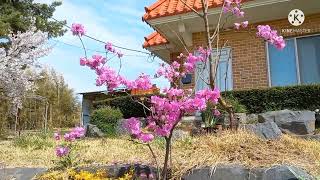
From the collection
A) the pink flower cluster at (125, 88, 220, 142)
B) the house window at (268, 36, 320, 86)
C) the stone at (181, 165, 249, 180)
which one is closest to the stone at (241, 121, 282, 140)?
the stone at (181, 165, 249, 180)

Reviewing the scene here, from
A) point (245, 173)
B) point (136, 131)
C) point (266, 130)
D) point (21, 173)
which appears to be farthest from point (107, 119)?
point (245, 173)

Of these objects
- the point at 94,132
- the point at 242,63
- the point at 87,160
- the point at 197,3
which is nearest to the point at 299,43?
the point at 242,63

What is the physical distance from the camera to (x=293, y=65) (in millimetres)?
11992

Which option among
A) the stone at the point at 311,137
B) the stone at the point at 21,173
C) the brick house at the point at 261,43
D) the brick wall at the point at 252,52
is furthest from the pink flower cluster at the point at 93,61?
the brick wall at the point at 252,52

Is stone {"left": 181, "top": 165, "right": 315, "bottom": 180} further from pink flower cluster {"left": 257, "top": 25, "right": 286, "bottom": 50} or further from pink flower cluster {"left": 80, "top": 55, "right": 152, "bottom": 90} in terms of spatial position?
pink flower cluster {"left": 257, "top": 25, "right": 286, "bottom": 50}

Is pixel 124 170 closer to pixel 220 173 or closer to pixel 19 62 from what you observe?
pixel 220 173

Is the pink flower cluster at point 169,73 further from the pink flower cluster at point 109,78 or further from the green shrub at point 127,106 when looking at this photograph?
the green shrub at point 127,106

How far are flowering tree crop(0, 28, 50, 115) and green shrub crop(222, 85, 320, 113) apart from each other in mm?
6327

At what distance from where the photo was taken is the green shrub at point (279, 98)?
9820 mm

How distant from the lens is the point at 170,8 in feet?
41.2

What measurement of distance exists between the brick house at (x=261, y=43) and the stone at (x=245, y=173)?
6626mm

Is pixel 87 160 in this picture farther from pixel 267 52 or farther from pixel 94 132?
pixel 267 52

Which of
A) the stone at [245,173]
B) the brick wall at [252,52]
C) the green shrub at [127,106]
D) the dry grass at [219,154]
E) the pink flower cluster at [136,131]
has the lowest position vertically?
the stone at [245,173]

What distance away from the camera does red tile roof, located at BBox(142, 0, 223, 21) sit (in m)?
11.8
